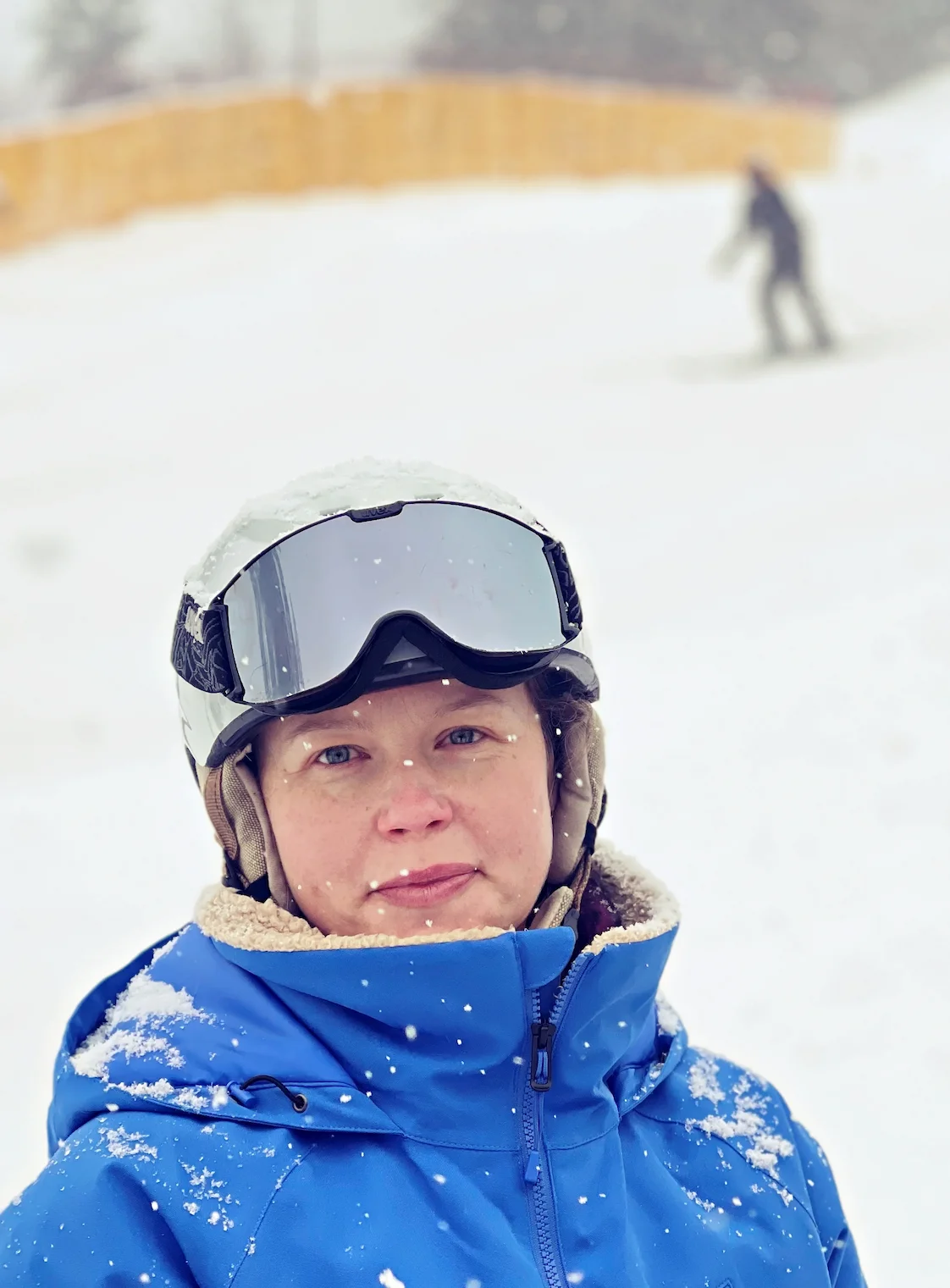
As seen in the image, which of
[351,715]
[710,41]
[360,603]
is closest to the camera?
[351,715]

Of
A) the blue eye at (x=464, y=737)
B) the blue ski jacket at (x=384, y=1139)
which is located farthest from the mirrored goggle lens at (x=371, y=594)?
the blue ski jacket at (x=384, y=1139)

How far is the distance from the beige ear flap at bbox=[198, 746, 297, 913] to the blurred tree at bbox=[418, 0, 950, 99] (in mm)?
33639

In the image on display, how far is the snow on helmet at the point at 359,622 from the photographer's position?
6.63 ft

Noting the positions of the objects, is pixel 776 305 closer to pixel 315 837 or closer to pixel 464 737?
pixel 464 737

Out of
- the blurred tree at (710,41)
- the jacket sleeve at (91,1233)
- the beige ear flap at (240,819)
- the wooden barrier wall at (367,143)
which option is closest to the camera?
the jacket sleeve at (91,1233)

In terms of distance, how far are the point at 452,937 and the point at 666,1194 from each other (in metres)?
0.50

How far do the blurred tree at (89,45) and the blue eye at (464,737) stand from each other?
31366 mm

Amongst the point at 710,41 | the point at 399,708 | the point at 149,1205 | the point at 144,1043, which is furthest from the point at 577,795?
the point at 710,41

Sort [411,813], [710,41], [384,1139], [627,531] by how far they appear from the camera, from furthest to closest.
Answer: [710,41], [627,531], [411,813], [384,1139]

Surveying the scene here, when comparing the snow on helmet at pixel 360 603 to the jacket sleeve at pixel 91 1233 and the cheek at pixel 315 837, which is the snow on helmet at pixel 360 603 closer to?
the cheek at pixel 315 837

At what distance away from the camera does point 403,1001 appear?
5.80ft

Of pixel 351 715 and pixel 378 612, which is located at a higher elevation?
pixel 378 612

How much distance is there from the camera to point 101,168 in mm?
24969

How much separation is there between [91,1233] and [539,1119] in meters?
0.58
